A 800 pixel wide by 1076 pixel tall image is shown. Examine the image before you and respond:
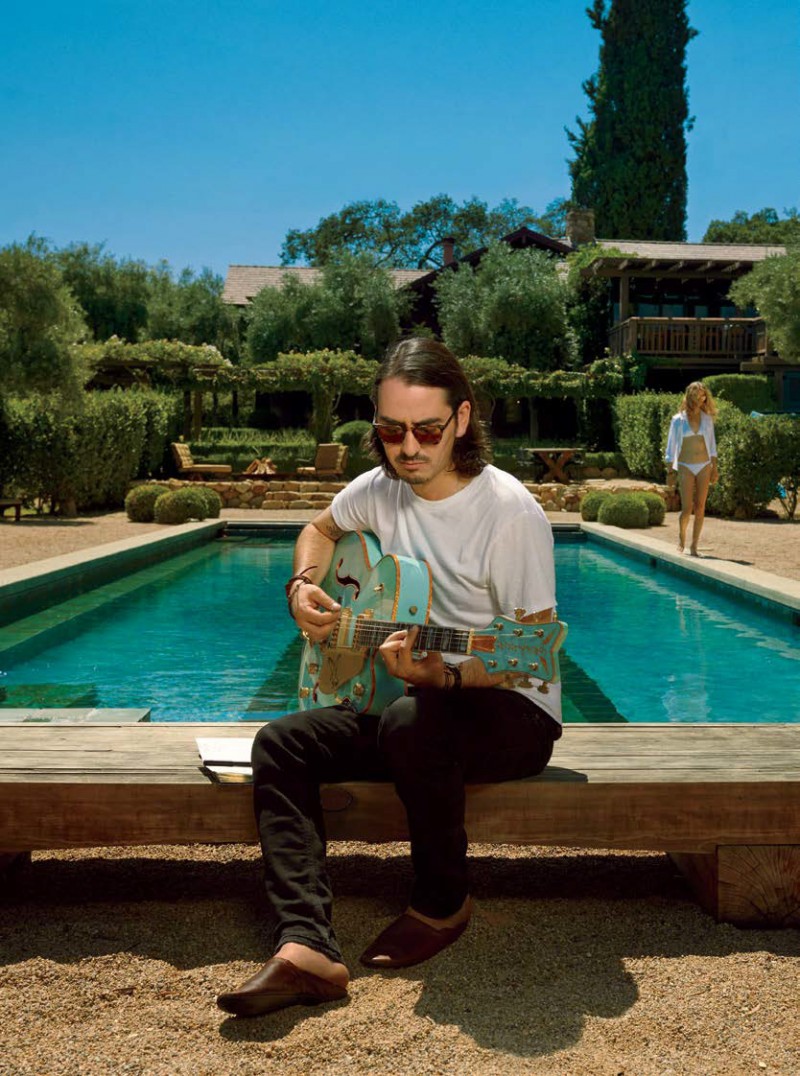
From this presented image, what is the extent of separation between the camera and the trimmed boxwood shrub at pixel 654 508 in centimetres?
1576

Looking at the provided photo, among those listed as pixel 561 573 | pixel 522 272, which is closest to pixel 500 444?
pixel 522 272

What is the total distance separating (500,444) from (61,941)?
27286 millimetres

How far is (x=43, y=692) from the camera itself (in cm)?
643

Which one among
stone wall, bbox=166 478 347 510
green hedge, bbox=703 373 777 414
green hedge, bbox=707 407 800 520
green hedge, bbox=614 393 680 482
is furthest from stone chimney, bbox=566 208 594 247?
green hedge, bbox=707 407 800 520

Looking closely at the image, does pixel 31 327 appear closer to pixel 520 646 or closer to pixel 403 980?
pixel 520 646

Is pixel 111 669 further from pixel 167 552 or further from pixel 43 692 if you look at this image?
pixel 167 552

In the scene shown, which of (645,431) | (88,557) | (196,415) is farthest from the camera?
(196,415)

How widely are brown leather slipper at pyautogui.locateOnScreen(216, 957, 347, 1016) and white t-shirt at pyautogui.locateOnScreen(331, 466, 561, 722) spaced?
847 millimetres

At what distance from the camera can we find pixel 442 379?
280 centimetres

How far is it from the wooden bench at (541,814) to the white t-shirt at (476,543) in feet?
0.84

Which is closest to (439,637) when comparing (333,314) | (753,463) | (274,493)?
(753,463)

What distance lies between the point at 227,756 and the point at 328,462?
1959 centimetres

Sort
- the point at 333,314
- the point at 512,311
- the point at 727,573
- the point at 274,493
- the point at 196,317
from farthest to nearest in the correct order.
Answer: the point at 196,317, the point at 333,314, the point at 512,311, the point at 274,493, the point at 727,573

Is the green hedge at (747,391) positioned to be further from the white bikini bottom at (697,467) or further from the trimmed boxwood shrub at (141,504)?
the white bikini bottom at (697,467)
